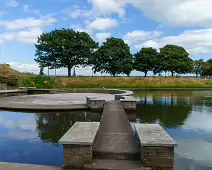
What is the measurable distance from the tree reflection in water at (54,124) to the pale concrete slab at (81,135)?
3.63ft

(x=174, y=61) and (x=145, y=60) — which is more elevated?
(x=145, y=60)

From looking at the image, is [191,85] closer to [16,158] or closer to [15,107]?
[15,107]

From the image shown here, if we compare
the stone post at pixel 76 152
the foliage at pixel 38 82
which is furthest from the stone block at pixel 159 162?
the foliage at pixel 38 82

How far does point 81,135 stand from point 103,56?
33.6 meters

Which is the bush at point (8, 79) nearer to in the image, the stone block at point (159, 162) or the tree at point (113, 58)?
the tree at point (113, 58)

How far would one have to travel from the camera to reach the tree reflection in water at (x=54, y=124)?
5300mm

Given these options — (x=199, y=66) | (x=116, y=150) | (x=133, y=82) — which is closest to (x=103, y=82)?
(x=133, y=82)

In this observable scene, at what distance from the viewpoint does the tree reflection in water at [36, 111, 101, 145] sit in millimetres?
5300

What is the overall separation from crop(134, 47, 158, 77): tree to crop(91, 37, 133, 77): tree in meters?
2.57

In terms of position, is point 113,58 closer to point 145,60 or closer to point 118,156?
point 145,60

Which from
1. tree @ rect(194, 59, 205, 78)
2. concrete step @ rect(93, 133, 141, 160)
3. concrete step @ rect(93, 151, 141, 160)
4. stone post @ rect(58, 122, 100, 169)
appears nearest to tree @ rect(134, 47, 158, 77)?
tree @ rect(194, 59, 205, 78)

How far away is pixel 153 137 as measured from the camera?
3422 millimetres

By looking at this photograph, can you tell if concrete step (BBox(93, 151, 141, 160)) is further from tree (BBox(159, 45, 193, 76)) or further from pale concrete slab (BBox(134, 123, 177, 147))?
tree (BBox(159, 45, 193, 76))

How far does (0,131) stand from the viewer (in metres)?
5.89
